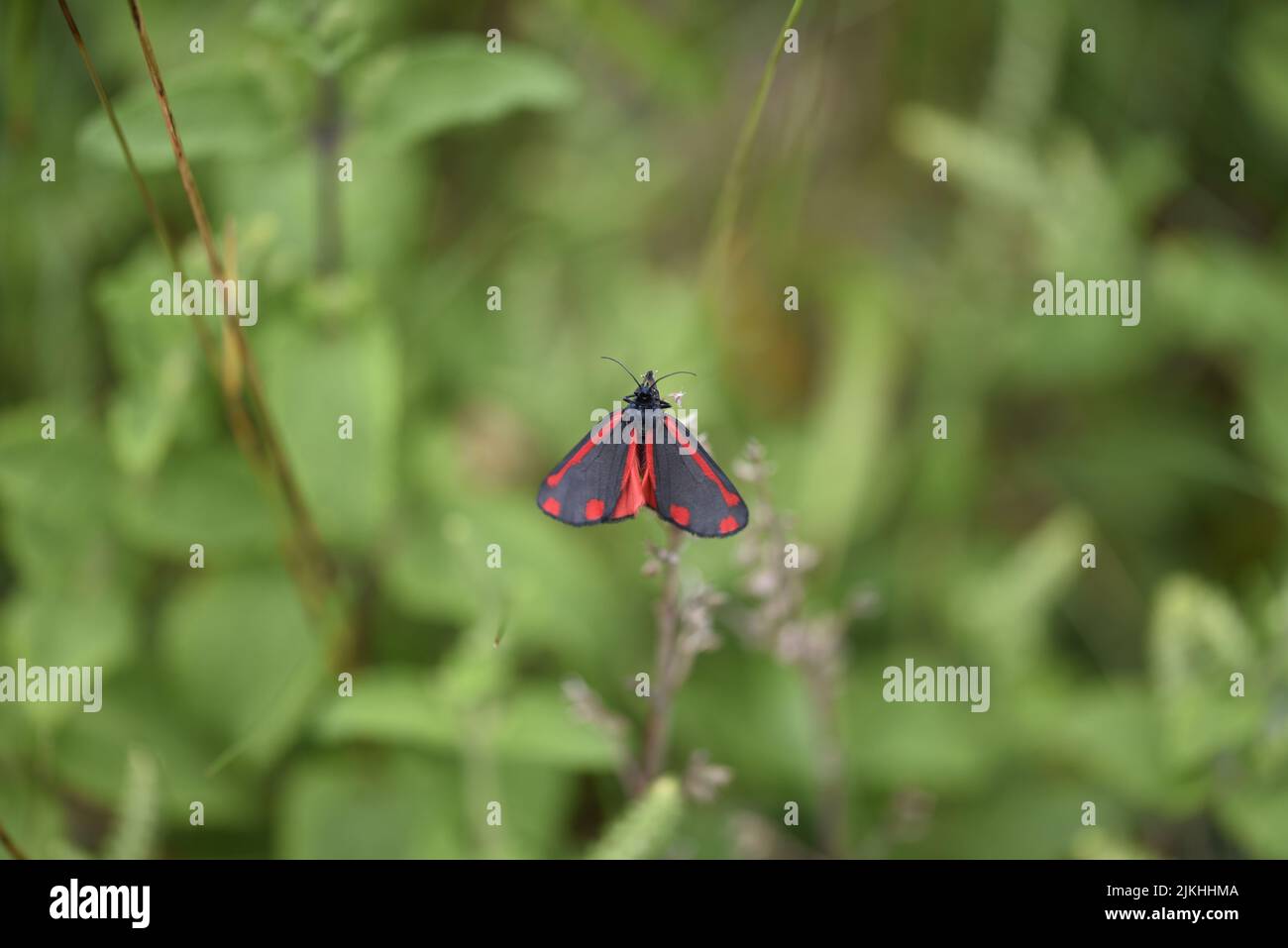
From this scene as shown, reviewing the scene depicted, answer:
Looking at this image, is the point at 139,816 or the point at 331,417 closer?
the point at 139,816

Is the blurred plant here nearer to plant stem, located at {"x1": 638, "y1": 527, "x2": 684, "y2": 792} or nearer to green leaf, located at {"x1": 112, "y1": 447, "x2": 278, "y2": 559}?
plant stem, located at {"x1": 638, "y1": 527, "x2": 684, "y2": 792}

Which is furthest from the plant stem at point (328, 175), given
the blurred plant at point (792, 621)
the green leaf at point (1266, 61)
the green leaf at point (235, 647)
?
the green leaf at point (1266, 61)

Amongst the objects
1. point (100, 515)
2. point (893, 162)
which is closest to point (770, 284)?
point (893, 162)

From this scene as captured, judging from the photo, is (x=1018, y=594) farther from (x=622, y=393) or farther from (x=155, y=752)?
(x=155, y=752)

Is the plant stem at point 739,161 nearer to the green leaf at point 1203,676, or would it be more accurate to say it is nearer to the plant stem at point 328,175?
the plant stem at point 328,175

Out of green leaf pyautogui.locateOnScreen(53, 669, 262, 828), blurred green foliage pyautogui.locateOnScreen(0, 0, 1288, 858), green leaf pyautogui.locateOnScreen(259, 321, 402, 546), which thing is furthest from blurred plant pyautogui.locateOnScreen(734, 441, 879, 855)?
green leaf pyautogui.locateOnScreen(53, 669, 262, 828)

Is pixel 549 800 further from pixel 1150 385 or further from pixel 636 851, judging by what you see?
pixel 1150 385

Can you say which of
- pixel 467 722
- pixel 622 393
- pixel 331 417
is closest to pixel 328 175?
pixel 331 417
